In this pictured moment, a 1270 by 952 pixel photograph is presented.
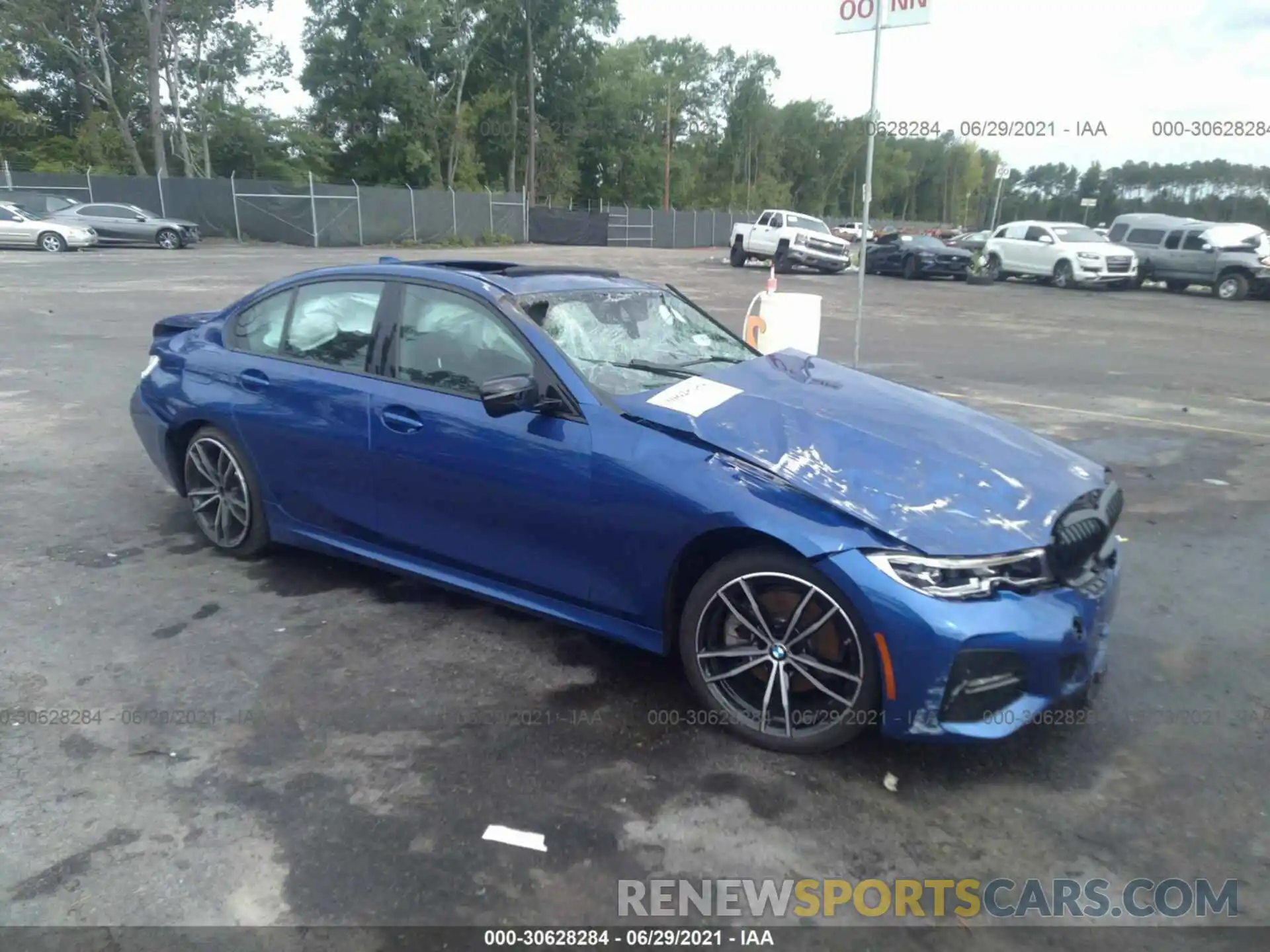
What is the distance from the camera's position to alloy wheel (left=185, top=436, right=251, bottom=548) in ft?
16.1

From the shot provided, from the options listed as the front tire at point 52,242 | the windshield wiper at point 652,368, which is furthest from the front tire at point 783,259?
the windshield wiper at point 652,368

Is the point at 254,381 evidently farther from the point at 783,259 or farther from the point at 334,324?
the point at 783,259

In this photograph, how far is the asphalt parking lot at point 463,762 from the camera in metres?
2.71

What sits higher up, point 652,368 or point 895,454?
point 652,368

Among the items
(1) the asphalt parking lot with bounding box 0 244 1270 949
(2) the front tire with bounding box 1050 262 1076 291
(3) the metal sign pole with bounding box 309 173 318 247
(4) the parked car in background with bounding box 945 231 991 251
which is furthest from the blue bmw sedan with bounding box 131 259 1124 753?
(3) the metal sign pole with bounding box 309 173 318 247

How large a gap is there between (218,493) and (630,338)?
7.67 ft

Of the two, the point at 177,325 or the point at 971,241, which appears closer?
the point at 177,325

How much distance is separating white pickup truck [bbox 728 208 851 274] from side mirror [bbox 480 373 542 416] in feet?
92.1

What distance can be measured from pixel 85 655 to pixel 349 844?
182 centimetres

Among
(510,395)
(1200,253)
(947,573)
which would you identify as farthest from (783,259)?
(947,573)

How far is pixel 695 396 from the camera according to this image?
3.80 m

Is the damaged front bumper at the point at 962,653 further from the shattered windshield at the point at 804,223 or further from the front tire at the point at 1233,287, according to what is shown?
the shattered windshield at the point at 804,223

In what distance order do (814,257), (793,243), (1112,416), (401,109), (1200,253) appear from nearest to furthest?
(1112,416), (1200,253), (793,243), (814,257), (401,109)

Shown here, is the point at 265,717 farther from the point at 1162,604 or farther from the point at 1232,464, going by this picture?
the point at 1232,464
